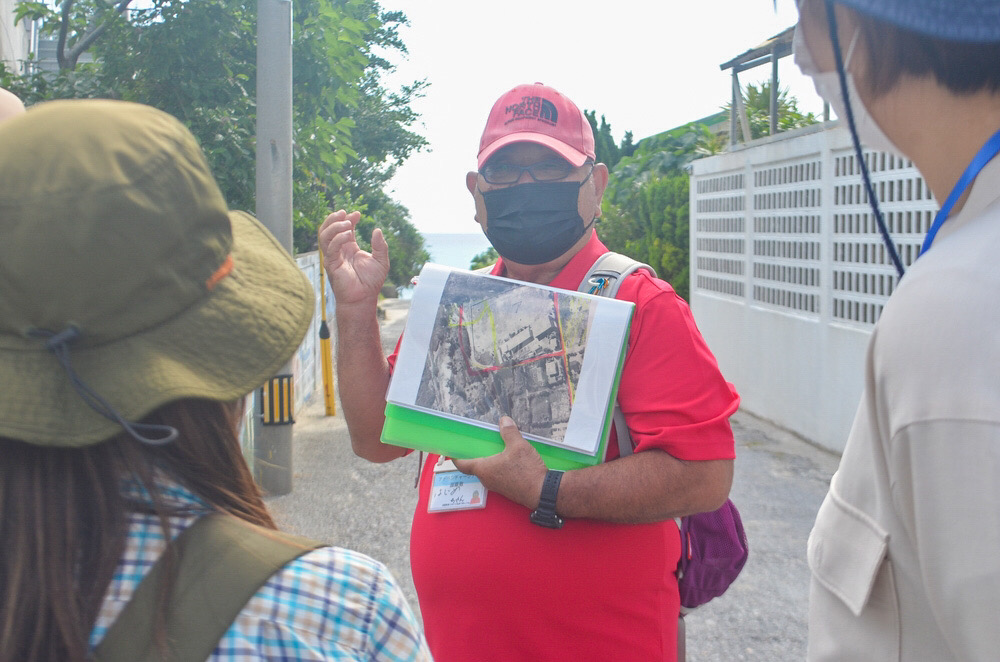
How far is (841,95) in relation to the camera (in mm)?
1164

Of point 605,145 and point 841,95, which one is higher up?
point 605,145

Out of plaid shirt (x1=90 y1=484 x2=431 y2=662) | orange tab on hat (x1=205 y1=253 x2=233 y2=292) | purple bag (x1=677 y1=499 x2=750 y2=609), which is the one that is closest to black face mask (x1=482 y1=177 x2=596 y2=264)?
→ purple bag (x1=677 y1=499 x2=750 y2=609)

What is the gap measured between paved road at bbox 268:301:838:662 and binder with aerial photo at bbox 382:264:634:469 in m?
1.12

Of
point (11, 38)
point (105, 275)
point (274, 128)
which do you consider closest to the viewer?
point (105, 275)

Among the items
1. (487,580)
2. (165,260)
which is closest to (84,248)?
(165,260)

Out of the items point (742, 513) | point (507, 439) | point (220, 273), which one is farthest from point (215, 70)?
point (220, 273)

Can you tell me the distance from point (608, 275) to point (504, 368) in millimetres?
348

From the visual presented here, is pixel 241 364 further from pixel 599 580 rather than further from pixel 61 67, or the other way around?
pixel 61 67

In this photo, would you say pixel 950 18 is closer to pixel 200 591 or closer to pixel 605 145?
pixel 200 591

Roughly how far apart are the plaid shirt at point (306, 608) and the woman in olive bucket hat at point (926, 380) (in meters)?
0.53

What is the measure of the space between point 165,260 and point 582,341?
1.06 meters

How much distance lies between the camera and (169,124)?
95cm

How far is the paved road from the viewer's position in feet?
13.4

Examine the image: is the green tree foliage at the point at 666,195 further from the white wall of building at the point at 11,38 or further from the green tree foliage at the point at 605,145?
the green tree foliage at the point at 605,145
